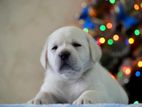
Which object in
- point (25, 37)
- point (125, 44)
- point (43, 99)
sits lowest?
point (25, 37)

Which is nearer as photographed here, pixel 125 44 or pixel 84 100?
pixel 84 100

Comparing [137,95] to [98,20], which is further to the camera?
[98,20]

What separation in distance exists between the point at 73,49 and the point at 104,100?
0.27 m

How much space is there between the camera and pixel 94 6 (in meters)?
2.97

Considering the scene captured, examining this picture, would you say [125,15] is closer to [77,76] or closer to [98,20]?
[98,20]

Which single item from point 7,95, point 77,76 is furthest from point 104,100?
point 7,95

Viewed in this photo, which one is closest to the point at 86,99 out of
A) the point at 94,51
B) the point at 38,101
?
the point at 38,101

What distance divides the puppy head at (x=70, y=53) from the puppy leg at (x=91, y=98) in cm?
18

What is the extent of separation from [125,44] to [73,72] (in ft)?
4.08

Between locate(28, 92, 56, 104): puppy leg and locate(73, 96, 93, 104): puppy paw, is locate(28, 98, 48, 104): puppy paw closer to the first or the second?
locate(28, 92, 56, 104): puppy leg

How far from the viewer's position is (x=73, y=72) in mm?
1510

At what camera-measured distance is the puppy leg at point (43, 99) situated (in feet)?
4.52

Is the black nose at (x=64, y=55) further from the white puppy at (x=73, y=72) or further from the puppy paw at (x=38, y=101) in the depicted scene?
the puppy paw at (x=38, y=101)

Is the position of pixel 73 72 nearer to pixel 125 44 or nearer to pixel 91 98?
pixel 91 98
